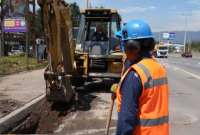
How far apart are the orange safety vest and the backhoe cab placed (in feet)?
51.0

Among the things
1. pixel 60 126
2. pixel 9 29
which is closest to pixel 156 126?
pixel 60 126

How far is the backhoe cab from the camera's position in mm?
19891

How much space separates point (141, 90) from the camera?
13.1ft

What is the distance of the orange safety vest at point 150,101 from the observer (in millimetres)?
4000

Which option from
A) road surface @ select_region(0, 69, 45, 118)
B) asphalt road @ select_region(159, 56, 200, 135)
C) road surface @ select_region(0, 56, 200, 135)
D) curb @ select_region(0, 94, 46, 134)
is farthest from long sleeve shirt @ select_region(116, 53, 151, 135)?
road surface @ select_region(0, 69, 45, 118)

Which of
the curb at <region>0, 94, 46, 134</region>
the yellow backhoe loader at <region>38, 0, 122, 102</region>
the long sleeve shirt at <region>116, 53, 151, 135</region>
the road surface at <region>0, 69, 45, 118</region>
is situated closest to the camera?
the long sleeve shirt at <region>116, 53, 151, 135</region>

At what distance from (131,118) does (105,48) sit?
16.5 metres

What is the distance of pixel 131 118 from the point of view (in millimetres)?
3926

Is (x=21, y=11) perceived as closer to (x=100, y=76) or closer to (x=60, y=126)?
(x=100, y=76)

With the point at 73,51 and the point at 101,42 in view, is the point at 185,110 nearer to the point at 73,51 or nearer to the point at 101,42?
the point at 73,51

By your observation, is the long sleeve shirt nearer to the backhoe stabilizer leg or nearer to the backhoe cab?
the backhoe stabilizer leg

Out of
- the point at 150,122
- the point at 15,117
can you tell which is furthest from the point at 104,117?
the point at 150,122

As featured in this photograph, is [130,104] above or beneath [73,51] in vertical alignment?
above

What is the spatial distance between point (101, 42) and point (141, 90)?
16.7 metres
